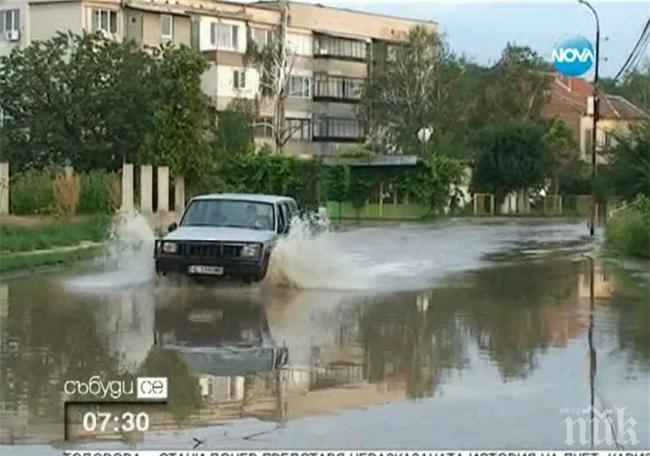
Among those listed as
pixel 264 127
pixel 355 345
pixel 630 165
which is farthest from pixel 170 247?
pixel 630 165

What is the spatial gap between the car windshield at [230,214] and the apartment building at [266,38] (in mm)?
1078

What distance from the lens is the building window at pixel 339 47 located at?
5.10 meters

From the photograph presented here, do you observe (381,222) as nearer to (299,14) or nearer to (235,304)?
(299,14)

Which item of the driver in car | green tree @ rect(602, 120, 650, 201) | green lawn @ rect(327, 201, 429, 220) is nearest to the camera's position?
green lawn @ rect(327, 201, 429, 220)

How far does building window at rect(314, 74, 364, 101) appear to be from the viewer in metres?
5.37

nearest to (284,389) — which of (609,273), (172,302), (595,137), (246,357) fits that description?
(246,357)

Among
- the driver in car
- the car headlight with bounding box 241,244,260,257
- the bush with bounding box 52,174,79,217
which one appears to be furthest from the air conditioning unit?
the car headlight with bounding box 241,244,260,257

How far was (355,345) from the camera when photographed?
6.74 metres

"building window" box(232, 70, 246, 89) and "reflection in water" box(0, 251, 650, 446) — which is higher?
"building window" box(232, 70, 246, 89)

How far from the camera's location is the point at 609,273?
36.3ft

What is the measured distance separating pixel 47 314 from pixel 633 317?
3191 mm

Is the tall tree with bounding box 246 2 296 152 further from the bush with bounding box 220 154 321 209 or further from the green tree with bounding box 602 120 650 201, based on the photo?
the green tree with bounding box 602 120 650 201

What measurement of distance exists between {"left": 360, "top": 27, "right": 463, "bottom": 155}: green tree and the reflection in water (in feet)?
3.49

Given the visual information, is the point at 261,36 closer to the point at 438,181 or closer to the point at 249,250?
the point at 438,181
